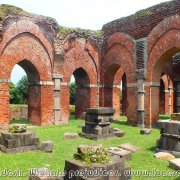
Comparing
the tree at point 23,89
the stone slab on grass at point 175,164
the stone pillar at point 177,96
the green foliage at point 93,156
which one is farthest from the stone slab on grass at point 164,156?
the tree at point 23,89

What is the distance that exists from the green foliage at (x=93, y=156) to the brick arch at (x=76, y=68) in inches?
401

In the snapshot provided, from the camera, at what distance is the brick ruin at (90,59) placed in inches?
514

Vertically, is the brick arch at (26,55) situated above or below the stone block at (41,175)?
above

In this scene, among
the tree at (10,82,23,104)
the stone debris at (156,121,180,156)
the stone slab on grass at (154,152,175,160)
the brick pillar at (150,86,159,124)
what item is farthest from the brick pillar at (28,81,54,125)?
the tree at (10,82,23,104)

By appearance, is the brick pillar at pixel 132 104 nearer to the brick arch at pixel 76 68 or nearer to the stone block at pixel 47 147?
the brick arch at pixel 76 68

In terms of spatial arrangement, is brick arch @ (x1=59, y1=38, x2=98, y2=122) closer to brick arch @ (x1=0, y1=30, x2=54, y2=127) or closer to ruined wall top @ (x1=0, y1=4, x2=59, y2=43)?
brick arch @ (x1=0, y1=30, x2=54, y2=127)

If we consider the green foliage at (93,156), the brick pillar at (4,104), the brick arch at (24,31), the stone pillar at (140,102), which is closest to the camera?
the green foliage at (93,156)

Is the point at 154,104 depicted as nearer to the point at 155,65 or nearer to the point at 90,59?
the point at 155,65

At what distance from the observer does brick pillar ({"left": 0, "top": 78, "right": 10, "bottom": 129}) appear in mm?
12773

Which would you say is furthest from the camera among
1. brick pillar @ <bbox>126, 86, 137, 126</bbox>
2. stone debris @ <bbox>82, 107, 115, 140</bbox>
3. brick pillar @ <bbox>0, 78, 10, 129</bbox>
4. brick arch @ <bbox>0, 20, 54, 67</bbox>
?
brick pillar @ <bbox>126, 86, 137, 126</bbox>

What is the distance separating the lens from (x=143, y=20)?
14281mm

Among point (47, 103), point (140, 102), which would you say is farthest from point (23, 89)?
point (140, 102)

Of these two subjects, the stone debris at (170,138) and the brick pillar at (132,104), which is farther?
the brick pillar at (132,104)

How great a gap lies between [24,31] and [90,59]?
4.58 metres
